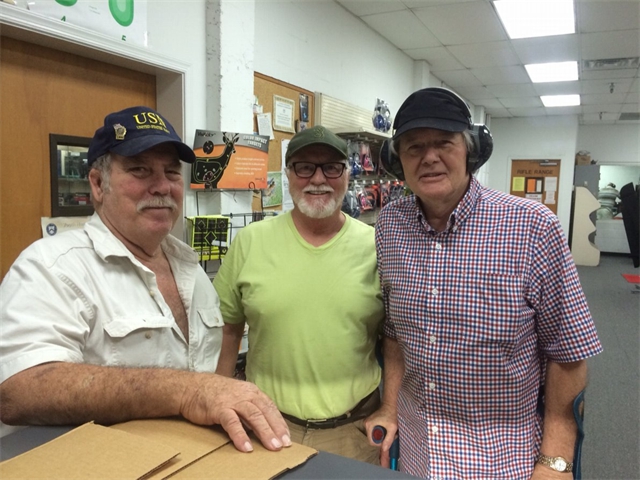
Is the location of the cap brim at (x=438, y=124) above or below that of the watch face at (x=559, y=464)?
above

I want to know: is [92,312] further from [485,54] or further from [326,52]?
[485,54]

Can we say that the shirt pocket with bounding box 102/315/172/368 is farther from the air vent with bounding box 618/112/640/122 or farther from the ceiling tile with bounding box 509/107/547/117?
the air vent with bounding box 618/112/640/122

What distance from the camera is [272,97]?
3.12 meters

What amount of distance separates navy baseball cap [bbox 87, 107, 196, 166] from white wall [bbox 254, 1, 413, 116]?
75.2 inches

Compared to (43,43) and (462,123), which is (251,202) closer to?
(43,43)

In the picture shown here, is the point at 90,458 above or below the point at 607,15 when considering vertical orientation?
below

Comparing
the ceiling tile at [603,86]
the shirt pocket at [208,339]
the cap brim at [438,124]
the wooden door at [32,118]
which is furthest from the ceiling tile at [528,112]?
the shirt pocket at [208,339]

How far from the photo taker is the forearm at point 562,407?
1.22 metres

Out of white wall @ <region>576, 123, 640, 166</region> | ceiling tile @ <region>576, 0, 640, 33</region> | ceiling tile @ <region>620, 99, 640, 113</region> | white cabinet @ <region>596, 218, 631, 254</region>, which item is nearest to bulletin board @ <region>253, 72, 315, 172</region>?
ceiling tile @ <region>576, 0, 640, 33</region>

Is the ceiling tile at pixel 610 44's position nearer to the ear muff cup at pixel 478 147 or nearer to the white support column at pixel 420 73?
the white support column at pixel 420 73

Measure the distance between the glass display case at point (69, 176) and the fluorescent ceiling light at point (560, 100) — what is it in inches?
312

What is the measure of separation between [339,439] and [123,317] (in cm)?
80

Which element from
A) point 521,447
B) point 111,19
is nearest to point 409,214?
point 521,447

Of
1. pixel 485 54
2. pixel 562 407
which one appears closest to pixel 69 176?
pixel 562 407
